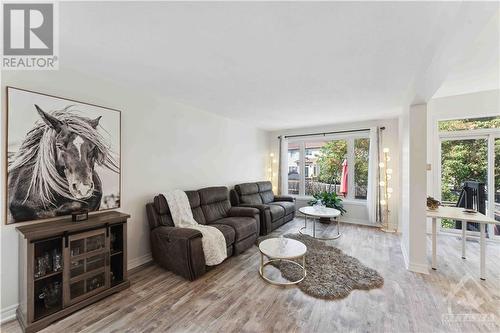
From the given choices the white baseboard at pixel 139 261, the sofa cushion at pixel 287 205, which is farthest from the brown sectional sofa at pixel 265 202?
the white baseboard at pixel 139 261

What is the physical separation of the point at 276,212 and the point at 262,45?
3.29m

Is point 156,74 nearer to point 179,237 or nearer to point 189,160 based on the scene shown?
point 189,160

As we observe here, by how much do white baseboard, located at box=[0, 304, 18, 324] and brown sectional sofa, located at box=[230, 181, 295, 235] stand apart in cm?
322

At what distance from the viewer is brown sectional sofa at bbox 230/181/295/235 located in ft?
13.5

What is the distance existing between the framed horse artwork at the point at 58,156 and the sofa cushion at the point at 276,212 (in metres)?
2.75

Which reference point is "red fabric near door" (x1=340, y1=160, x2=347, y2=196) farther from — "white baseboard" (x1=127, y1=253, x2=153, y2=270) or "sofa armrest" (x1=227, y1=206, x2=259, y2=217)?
"white baseboard" (x1=127, y1=253, x2=153, y2=270)

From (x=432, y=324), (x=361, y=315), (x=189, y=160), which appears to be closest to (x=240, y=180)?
(x=189, y=160)

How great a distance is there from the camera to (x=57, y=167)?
2184 mm

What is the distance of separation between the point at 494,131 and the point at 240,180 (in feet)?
16.1

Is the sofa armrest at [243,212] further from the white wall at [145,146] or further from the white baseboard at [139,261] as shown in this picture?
the white baseboard at [139,261]

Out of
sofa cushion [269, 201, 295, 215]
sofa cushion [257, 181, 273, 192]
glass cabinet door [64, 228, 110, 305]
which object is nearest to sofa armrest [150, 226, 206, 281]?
glass cabinet door [64, 228, 110, 305]

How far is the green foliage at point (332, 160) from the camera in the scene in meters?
5.38

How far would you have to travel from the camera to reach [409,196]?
2.84 m

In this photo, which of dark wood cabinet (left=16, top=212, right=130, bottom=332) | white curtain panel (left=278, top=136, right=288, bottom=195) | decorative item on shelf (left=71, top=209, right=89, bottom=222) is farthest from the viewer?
white curtain panel (left=278, top=136, right=288, bottom=195)
